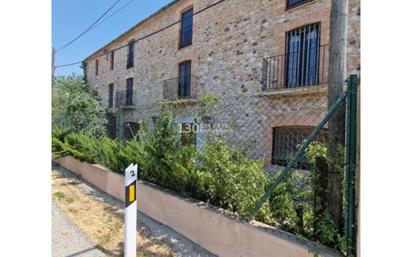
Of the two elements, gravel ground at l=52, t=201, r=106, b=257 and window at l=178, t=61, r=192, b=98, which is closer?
gravel ground at l=52, t=201, r=106, b=257

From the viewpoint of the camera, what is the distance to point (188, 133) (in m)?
4.22

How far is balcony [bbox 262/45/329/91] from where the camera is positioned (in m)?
7.32

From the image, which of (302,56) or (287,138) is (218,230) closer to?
(287,138)

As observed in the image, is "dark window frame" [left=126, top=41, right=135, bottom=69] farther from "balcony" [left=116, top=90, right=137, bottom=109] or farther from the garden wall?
the garden wall

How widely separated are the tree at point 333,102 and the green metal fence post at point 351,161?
0.10 metres

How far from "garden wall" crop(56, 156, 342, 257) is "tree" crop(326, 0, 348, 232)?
0.39m

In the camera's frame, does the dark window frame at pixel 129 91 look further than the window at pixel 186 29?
Yes

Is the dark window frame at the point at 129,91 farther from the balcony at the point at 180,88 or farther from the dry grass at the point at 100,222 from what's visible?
the dry grass at the point at 100,222

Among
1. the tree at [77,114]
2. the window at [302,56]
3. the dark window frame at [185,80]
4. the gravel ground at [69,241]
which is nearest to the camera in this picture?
the gravel ground at [69,241]

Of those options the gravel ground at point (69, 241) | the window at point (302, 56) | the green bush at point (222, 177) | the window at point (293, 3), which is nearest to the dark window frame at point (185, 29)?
the window at point (293, 3)

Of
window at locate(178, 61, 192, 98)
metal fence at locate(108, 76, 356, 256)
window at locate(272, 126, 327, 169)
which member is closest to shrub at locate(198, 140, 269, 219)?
metal fence at locate(108, 76, 356, 256)

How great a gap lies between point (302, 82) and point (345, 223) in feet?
19.4

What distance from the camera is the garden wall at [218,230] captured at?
8.00 ft
